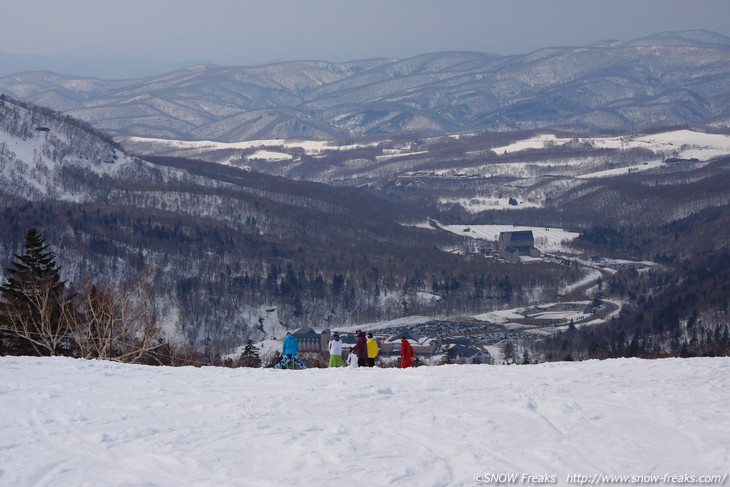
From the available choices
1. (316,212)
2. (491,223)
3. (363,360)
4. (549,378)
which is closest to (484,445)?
(549,378)

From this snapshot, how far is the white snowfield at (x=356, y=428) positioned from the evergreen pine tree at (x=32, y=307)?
477 inches

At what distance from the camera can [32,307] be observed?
38094 mm

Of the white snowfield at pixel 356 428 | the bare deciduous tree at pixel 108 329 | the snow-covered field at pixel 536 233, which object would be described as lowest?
the snow-covered field at pixel 536 233

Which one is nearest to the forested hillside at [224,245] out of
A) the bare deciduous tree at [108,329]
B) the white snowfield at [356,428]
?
the bare deciduous tree at [108,329]

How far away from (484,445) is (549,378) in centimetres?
760

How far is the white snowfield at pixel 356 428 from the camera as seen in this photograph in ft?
47.7

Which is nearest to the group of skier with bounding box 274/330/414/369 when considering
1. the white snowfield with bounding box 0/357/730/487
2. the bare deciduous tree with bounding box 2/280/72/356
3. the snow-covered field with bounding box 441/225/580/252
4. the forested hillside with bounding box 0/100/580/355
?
the white snowfield with bounding box 0/357/730/487

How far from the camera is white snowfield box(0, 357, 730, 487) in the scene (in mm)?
14531

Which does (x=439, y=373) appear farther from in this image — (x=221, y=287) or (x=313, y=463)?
(x=221, y=287)

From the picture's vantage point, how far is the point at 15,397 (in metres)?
19.1

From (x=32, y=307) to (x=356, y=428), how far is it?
25.3 metres

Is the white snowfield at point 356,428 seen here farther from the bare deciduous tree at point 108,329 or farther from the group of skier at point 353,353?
the bare deciduous tree at point 108,329

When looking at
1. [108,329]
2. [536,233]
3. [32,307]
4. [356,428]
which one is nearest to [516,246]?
[536,233]

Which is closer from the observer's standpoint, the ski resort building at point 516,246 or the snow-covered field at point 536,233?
the ski resort building at point 516,246
